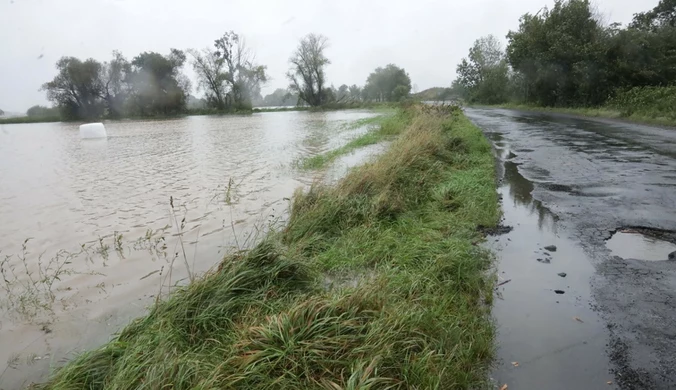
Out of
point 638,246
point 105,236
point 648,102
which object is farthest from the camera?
point 648,102

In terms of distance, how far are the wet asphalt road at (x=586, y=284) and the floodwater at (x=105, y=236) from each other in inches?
146

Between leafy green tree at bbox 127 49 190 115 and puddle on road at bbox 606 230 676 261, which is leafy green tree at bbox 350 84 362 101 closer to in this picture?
leafy green tree at bbox 127 49 190 115

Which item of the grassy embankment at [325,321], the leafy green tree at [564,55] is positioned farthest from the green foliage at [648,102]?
the grassy embankment at [325,321]

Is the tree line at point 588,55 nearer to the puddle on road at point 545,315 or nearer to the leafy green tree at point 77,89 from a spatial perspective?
the puddle on road at point 545,315

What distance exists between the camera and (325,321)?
9.41 feet

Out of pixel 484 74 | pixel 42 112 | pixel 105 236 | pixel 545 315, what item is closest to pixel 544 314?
pixel 545 315

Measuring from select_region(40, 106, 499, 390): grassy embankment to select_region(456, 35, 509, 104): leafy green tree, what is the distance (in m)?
55.0

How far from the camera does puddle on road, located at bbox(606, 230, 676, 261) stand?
456cm

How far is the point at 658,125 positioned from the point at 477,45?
5184 cm

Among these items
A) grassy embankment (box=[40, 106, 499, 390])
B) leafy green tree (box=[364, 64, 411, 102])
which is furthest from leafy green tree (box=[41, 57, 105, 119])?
grassy embankment (box=[40, 106, 499, 390])

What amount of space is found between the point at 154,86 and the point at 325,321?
2898 inches

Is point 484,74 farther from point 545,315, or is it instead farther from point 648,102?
point 545,315

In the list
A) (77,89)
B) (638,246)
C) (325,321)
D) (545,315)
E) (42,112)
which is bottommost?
(545,315)

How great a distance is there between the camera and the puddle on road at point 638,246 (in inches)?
180
